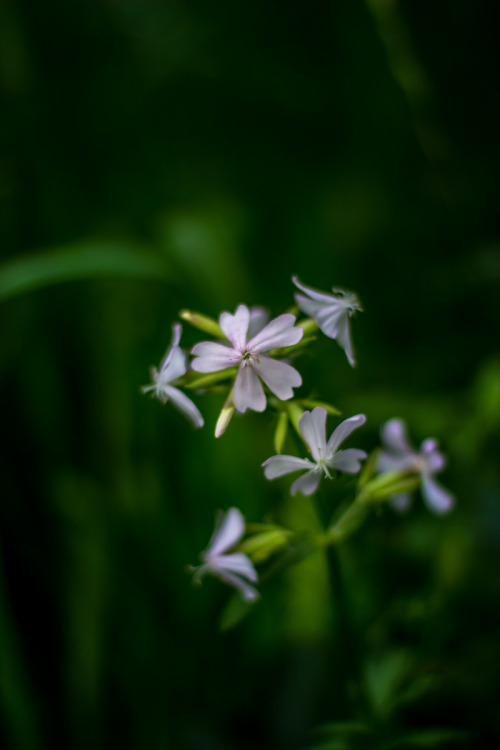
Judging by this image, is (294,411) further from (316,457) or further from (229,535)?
(229,535)

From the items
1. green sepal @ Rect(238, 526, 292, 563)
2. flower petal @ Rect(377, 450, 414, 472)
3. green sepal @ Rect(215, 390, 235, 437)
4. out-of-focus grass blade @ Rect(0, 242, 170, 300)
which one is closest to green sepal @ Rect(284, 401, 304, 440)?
green sepal @ Rect(215, 390, 235, 437)

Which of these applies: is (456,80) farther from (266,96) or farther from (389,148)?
(266,96)

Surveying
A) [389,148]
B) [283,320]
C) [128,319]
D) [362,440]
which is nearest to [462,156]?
[389,148]

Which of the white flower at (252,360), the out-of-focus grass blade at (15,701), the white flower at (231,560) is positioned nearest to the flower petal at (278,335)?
the white flower at (252,360)

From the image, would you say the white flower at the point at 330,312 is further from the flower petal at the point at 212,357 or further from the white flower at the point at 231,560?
the white flower at the point at 231,560

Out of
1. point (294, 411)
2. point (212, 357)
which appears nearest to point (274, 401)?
point (294, 411)
